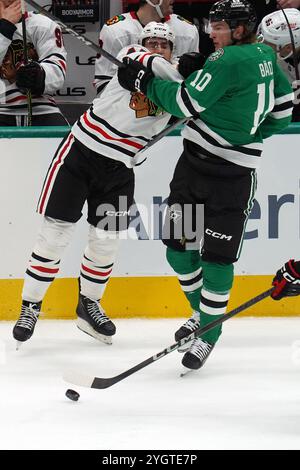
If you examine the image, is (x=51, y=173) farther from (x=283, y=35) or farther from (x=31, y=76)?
(x=283, y=35)

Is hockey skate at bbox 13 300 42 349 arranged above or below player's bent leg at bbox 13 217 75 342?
below

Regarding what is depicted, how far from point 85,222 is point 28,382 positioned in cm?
92

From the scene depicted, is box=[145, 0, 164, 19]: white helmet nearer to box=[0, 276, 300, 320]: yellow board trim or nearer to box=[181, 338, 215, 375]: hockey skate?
box=[0, 276, 300, 320]: yellow board trim

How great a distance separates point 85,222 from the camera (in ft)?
13.4

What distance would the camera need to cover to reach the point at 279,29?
4.30 meters

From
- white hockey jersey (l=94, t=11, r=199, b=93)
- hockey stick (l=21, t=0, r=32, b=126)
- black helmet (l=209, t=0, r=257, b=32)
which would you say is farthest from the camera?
white hockey jersey (l=94, t=11, r=199, b=93)

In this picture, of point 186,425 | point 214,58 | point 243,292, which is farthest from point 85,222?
point 186,425

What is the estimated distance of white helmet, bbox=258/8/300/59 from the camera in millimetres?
4297

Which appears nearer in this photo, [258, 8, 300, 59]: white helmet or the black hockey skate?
the black hockey skate

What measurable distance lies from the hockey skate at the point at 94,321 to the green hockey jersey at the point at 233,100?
76cm

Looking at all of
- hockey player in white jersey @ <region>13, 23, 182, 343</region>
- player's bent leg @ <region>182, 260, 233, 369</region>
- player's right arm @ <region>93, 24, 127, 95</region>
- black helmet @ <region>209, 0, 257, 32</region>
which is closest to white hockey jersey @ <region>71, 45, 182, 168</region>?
hockey player in white jersey @ <region>13, 23, 182, 343</region>

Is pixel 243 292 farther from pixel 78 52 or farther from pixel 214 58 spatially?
pixel 78 52

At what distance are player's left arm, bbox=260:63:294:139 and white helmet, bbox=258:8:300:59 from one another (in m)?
0.89

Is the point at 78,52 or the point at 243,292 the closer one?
the point at 243,292
